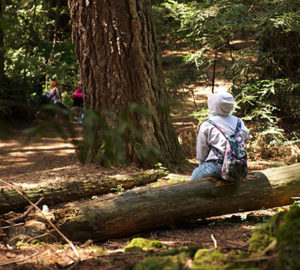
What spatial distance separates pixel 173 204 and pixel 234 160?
3.16 ft

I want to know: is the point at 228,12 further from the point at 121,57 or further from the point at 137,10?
the point at 121,57

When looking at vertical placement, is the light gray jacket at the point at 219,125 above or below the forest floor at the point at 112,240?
above

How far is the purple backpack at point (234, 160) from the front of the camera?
15.2 feet

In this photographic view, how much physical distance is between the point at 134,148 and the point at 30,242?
10.4 ft

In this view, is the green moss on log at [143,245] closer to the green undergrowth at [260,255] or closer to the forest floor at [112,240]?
the forest floor at [112,240]

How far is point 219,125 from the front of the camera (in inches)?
189

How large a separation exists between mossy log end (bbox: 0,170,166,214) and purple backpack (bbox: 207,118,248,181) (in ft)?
6.77

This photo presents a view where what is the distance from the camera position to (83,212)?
421cm

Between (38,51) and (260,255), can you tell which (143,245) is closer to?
(260,255)

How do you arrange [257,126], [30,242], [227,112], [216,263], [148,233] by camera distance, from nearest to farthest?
[216,263] → [30,242] → [148,233] → [227,112] → [257,126]

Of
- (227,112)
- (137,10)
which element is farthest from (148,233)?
(137,10)

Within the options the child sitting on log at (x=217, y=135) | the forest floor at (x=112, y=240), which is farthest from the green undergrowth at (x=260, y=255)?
the child sitting on log at (x=217, y=135)

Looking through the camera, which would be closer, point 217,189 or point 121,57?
point 217,189

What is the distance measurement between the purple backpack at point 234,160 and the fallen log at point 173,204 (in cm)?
15
